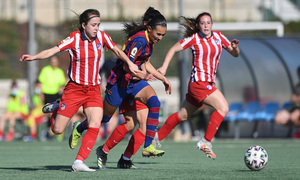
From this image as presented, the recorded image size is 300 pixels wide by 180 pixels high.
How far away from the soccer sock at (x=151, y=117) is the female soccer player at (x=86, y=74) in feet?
1.62

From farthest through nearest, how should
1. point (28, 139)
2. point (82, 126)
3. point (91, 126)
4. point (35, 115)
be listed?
point (35, 115)
point (28, 139)
point (82, 126)
point (91, 126)

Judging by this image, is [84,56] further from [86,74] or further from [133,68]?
[133,68]

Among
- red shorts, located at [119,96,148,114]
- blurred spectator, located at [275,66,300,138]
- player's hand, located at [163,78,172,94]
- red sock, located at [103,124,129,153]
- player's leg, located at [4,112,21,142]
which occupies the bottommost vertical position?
player's leg, located at [4,112,21,142]

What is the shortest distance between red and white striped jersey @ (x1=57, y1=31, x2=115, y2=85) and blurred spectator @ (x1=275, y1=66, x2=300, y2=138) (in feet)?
30.9

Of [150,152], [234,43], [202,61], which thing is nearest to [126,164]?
[150,152]

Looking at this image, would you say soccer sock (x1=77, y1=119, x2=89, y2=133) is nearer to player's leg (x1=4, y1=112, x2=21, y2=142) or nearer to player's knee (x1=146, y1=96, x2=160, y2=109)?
player's knee (x1=146, y1=96, x2=160, y2=109)

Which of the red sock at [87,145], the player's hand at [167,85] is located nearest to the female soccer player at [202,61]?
the player's hand at [167,85]

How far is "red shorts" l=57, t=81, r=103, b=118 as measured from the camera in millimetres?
7371

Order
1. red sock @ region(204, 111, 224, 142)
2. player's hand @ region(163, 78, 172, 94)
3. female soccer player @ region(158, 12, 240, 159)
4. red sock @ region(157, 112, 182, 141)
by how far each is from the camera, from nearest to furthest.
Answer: player's hand @ region(163, 78, 172, 94) → red sock @ region(204, 111, 224, 142) → female soccer player @ region(158, 12, 240, 159) → red sock @ region(157, 112, 182, 141)

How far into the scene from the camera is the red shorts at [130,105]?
7816 millimetres

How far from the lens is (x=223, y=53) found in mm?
17109

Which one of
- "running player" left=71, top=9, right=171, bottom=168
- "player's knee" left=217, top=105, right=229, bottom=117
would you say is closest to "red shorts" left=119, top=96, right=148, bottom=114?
"running player" left=71, top=9, right=171, bottom=168

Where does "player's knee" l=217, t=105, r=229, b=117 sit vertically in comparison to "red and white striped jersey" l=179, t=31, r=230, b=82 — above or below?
below

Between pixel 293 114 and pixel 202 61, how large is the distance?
7.42 meters
